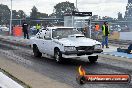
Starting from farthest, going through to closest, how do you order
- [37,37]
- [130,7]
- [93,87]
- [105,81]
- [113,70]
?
[130,7], [37,37], [113,70], [93,87], [105,81]

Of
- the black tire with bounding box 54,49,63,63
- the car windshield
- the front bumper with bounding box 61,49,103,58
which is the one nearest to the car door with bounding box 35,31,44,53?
the car windshield

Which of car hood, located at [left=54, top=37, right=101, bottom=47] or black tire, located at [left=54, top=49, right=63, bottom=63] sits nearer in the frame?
car hood, located at [left=54, top=37, right=101, bottom=47]

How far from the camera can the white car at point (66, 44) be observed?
14.2 meters

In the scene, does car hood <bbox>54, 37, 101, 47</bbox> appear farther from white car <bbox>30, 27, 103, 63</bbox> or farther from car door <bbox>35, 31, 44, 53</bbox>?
car door <bbox>35, 31, 44, 53</bbox>

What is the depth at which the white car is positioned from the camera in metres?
14.2

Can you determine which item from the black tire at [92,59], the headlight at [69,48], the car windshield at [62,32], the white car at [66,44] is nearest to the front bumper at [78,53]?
the white car at [66,44]

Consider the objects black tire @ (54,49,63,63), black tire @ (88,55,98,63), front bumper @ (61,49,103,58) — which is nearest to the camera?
front bumper @ (61,49,103,58)

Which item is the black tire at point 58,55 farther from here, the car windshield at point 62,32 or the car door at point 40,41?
the car door at point 40,41

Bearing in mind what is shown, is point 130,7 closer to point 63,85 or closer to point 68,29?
point 68,29

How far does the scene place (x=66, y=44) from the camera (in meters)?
14.2

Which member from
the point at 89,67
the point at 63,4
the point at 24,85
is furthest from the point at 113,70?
the point at 63,4

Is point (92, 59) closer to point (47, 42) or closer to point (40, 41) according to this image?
point (47, 42)

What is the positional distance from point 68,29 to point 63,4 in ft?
381

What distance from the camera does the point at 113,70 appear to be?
41.6 feet
